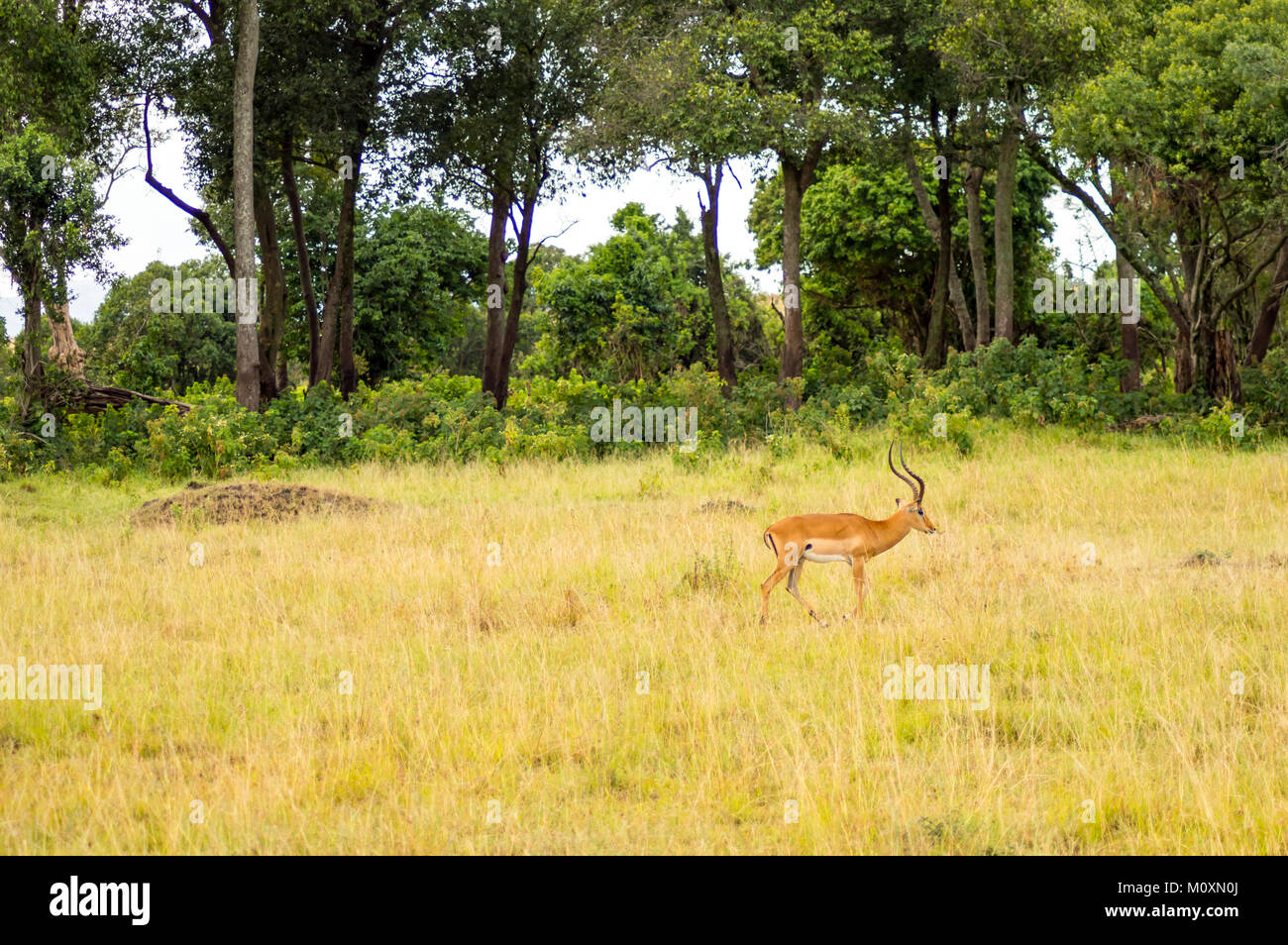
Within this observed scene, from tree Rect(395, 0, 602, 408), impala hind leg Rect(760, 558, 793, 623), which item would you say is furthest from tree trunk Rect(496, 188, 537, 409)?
impala hind leg Rect(760, 558, 793, 623)

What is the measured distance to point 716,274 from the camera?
2708 centimetres

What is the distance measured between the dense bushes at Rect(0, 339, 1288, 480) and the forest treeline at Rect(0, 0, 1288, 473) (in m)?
0.08

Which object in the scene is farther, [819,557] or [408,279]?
[408,279]

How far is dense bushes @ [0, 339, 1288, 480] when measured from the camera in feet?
61.2

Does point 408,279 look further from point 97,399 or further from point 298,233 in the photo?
point 97,399

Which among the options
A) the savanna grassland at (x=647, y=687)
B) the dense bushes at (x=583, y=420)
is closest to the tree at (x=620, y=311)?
the dense bushes at (x=583, y=420)

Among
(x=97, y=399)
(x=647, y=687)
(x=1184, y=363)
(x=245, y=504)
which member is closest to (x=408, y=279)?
(x=97, y=399)

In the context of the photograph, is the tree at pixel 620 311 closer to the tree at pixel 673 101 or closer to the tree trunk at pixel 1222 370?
the tree at pixel 673 101

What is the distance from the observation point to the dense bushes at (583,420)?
1866cm

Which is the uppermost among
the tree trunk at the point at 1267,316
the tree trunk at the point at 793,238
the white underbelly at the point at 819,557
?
the tree trunk at the point at 793,238

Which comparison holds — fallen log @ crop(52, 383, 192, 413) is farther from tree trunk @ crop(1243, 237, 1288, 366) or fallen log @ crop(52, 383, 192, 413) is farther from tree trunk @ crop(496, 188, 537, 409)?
tree trunk @ crop(1243, 237, 1288, 366)

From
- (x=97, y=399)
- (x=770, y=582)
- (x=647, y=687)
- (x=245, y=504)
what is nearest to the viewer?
(x=647, y=687)

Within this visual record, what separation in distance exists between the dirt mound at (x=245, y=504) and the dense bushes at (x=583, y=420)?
11.0ft

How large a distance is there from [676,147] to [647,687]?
16.5 m
